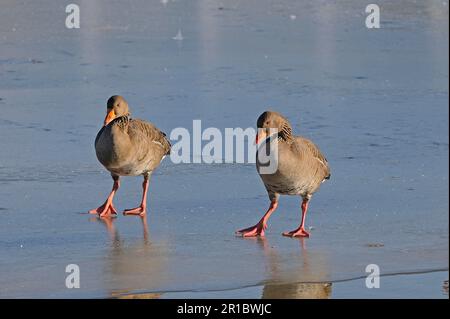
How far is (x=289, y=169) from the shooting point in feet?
27.0

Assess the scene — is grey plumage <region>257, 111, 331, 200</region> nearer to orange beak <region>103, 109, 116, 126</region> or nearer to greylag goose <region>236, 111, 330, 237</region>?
greylag goose <region>236, 111, 330, 237</region>

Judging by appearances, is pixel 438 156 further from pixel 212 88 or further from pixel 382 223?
pixel 212 88

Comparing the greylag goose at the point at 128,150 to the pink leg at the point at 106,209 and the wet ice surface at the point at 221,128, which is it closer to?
the pink leg at the point at 106,209

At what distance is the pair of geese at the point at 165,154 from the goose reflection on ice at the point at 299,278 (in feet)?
2.02

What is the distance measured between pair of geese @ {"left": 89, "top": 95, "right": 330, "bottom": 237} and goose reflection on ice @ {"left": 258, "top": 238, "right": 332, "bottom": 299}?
614mm

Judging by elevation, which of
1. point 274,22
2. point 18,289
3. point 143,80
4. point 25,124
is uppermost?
point 274,22

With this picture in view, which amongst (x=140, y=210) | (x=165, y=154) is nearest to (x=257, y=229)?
(x=140, y=210)

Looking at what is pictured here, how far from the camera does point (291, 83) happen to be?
43.1ft

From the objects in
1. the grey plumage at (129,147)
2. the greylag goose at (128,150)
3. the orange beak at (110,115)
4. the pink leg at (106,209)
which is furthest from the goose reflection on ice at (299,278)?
the orange beak at (110,115)

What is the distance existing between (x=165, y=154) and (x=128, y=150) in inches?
23.1

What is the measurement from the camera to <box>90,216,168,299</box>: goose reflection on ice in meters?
6.46

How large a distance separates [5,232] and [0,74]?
19.3 ft

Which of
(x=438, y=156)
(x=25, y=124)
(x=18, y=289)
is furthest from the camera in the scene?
(x=25, y=124)

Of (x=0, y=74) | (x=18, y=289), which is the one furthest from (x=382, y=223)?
(x=0, y=74)
